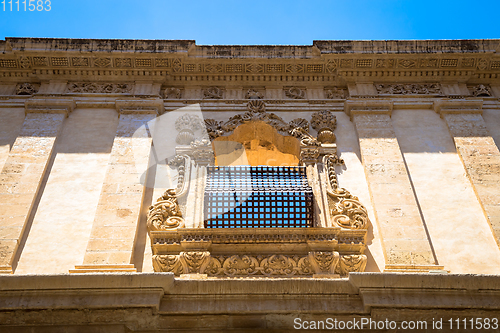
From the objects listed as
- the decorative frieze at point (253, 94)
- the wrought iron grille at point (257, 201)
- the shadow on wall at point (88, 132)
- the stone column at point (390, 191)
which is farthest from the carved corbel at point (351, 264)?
the shadow on wall at point (88, 132)

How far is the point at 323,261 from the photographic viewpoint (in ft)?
25.6

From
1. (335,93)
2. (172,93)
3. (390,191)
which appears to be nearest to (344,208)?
(390,191)

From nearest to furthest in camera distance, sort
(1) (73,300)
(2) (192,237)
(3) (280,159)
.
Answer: (1) (73,300), (2) (192,237), (3) (280,159)

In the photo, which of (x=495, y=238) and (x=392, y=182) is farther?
(x=392, y=182)

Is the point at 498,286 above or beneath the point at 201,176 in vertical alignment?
beneath

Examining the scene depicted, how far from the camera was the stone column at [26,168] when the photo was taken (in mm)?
8102

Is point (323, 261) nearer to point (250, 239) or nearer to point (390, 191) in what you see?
point (250, 239)

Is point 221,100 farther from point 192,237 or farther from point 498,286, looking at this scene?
point 498,286

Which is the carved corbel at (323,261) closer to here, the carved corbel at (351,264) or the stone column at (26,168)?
the carved corbel at (351,264)

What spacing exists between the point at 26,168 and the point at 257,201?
4.10 m

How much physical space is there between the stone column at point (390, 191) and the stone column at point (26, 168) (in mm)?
5662

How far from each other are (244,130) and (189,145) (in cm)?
128

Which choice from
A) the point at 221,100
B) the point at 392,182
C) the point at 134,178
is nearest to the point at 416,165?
the point at 392,182

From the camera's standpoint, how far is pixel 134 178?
9.09m
